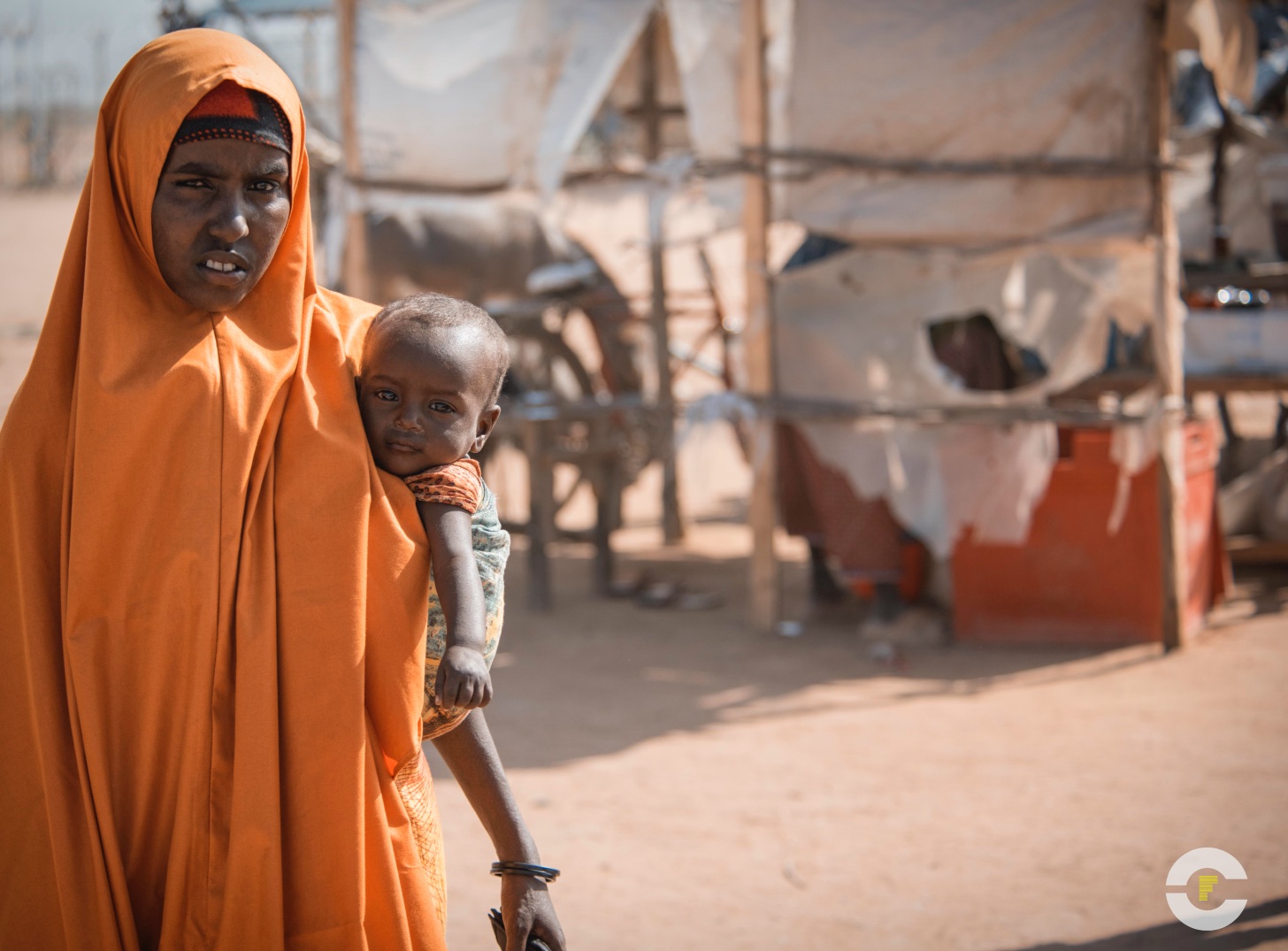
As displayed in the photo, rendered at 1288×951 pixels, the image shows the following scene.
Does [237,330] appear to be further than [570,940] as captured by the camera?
No

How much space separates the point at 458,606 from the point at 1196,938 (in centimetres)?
251

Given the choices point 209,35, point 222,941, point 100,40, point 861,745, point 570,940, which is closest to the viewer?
point 222,941

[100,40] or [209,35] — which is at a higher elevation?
[100,40]

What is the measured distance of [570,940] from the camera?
10.1 feet

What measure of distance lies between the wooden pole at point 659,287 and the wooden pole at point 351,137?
1763 mm

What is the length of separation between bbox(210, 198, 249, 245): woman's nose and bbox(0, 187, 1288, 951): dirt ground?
226cm

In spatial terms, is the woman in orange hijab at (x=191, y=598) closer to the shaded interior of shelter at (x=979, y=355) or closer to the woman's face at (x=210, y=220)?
the woman's face at (x=210, y=220)

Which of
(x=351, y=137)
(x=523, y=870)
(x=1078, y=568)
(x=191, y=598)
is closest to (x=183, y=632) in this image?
(x=191, y=598)

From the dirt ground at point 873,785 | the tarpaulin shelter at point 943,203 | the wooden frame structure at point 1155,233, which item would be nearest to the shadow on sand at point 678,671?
the dirt ground at point 873,785

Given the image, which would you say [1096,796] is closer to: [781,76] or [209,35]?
[209,35]

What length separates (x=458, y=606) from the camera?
141cm

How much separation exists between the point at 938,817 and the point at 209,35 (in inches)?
130

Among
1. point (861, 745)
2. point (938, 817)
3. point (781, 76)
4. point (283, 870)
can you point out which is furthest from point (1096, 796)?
point (781, 76)

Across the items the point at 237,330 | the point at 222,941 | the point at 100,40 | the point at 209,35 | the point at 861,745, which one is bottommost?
the point at 861,745
